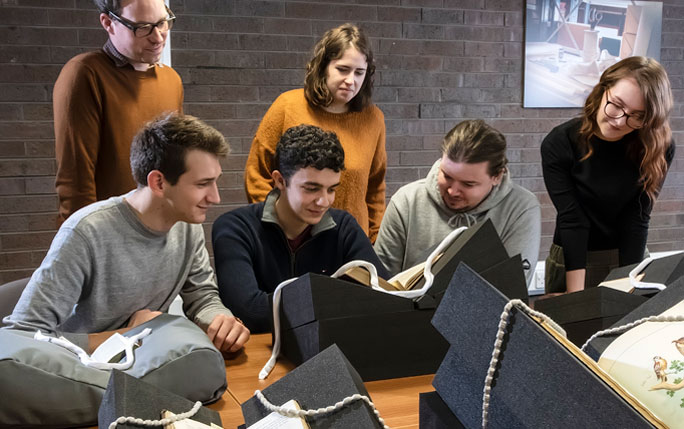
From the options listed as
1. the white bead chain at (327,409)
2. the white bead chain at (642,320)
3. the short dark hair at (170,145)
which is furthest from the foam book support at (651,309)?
the short dark hair at (170,145)

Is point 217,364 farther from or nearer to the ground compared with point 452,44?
nearer to the ground

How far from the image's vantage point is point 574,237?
7.02ft

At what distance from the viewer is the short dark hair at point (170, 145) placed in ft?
5.28

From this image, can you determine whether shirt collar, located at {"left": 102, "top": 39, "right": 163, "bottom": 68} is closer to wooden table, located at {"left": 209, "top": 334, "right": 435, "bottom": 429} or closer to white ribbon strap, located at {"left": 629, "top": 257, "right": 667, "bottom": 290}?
wooden table, located at {"left": 209, "top": 334, "right": 435, "bottom": 429}

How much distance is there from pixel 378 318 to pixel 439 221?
977mm

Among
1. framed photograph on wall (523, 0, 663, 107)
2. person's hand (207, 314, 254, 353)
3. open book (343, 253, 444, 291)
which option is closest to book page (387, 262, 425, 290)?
open book (343, 253, 444, 291)

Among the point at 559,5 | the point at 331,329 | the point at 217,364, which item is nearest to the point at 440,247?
the point at 331,329

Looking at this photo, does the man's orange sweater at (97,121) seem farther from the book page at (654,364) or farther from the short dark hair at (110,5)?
the book page at (654,364)

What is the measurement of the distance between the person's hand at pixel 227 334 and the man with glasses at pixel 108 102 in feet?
2.59

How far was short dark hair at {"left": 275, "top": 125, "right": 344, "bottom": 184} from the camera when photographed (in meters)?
1.84

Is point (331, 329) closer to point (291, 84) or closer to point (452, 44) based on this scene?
point (291, 84)

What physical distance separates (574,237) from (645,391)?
1529 mm

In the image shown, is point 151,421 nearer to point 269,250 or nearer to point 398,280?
point 398,280

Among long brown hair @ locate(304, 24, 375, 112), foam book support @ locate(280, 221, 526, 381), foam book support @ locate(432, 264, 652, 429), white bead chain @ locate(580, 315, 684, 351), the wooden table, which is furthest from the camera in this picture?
long brown hair @ locate(304, 24, 375, 112)
